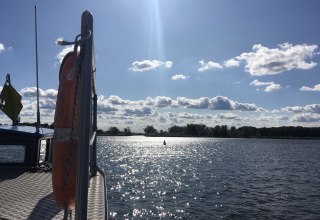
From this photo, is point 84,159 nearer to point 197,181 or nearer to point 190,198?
point 190,198

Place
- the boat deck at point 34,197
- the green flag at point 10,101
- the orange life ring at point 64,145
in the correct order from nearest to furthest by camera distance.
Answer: the orange life ring at point 64,145 → the boat deck at point 34,197 → the green flag at point 10,101

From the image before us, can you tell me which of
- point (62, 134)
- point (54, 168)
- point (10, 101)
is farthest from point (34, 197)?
point (10, 101)

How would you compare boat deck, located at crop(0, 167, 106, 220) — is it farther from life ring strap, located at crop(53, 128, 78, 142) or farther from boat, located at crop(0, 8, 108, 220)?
life ring strap, located at crop(53, 128, 78, 142)

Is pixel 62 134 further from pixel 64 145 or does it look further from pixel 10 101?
pixel 10 101

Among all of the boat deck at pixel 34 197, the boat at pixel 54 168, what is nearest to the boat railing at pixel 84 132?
the boat at pixel 54 168

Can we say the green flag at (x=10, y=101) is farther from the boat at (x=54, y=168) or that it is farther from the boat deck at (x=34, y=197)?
the boat deck at (x=34, y=197)

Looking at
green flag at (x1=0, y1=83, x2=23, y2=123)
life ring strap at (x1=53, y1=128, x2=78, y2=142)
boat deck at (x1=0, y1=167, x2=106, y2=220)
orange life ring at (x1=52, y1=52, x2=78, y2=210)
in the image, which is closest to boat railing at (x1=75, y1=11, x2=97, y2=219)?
orange life ring at (x1=52, y1=52, x2=78, y2=210)

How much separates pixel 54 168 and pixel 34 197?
6.64 m

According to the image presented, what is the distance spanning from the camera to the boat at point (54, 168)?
437cm

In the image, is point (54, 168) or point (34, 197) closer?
point (54, 168)

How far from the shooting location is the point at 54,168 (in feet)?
16.9

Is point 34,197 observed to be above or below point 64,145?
below

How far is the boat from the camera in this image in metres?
4.37

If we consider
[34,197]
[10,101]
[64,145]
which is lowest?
[34,197]
